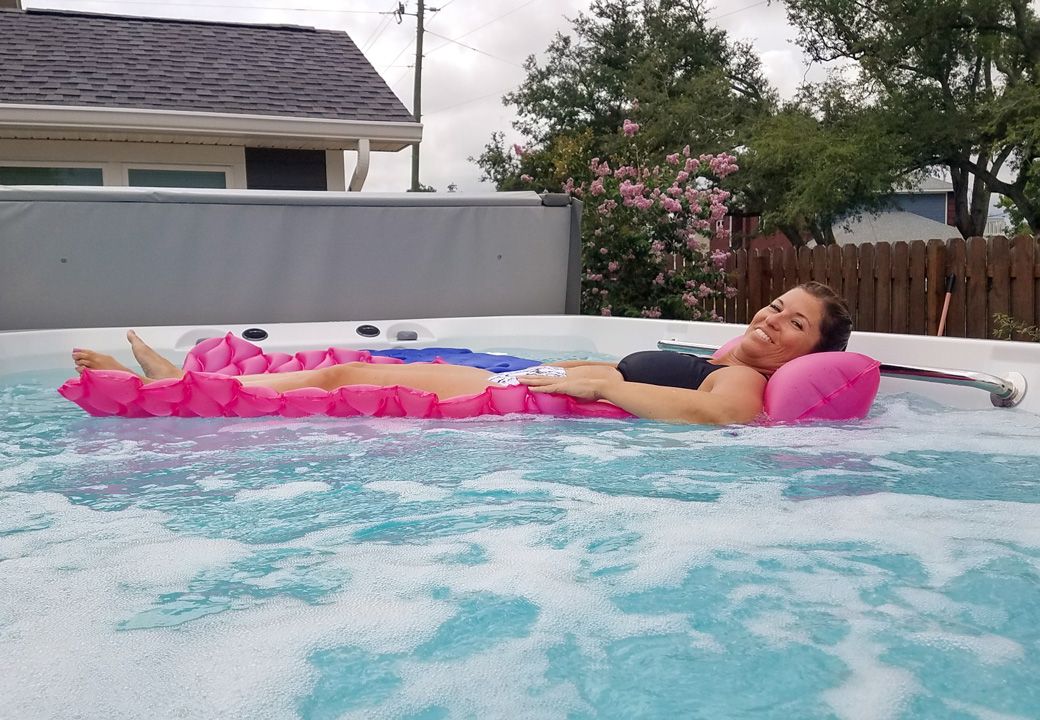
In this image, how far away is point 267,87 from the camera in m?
8.92

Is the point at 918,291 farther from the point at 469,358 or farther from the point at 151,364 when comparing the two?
the point at 151,364

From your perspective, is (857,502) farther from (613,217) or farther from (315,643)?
(613,217)

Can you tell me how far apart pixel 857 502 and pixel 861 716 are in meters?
1.00

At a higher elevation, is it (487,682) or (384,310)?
(384,310)

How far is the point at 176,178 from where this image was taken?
27.8ft

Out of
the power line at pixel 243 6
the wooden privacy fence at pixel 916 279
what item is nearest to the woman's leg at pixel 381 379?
the wooden privacy fence at pixel 916 279

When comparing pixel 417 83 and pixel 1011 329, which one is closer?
pixel 1011 329

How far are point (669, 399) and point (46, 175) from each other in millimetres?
7088

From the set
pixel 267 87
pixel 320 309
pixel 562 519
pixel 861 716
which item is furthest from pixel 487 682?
pixel 267 87

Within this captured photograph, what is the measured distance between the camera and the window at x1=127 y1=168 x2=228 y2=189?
8.37 meters

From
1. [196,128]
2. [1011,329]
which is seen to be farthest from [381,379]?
[196,128]

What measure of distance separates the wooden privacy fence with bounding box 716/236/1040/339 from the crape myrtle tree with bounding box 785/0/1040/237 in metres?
7.11

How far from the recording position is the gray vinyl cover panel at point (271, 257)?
5059 millimetres

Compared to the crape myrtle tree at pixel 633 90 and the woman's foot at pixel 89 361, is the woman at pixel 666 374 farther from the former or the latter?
the crape myrtle tree at pixel 633 90
